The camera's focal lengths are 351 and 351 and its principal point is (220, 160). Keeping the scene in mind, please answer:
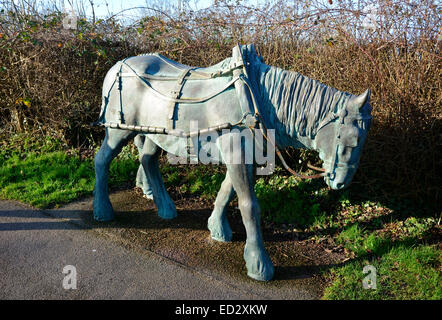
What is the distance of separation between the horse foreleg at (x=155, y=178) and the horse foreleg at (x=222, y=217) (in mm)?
679

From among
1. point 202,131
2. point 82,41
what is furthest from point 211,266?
point 82,41

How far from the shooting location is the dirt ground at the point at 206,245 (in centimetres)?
299

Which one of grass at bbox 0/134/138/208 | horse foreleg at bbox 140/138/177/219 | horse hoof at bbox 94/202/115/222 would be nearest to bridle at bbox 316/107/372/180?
horse foreleg at bbox 140/138/177/219

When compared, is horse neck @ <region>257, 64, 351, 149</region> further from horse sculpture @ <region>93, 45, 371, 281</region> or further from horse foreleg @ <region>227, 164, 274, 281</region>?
horse foreleg @ <region>227, 164, 274, 281</region>

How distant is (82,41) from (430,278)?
572 cm

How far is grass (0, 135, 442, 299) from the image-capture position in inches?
116

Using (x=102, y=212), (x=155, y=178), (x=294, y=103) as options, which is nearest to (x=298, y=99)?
(x=294, y=103)

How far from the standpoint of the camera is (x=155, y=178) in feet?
13.0

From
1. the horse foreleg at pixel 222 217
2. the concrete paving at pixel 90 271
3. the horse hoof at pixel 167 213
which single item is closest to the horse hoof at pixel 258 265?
the concrete paving at pixel 90 271

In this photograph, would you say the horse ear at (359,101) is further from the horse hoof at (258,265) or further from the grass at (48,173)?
the grass at (48,173)

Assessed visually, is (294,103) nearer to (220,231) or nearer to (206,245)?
(220,231)

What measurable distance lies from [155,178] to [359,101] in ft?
7.68

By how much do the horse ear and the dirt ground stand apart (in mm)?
1481
